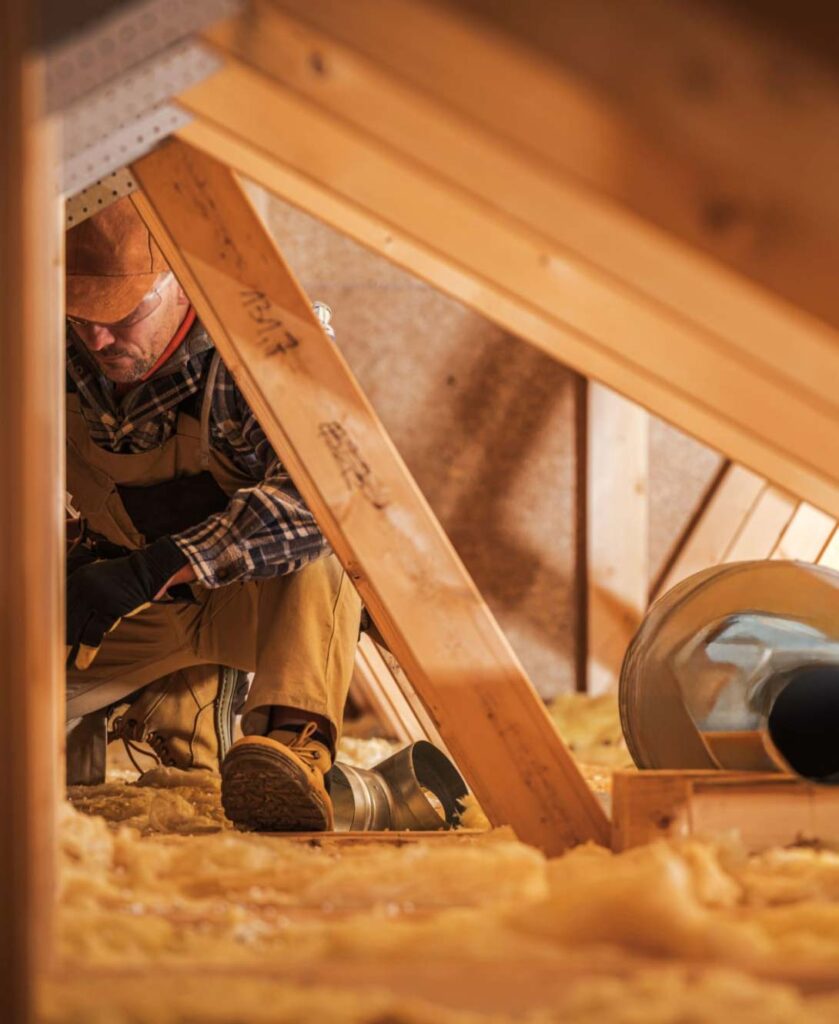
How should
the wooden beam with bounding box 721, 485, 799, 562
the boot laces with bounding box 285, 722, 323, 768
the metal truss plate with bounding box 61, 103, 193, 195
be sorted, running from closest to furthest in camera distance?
the metal truss plate with bounding box 61, 103, 193, 195, the boot laces with bounding box 285, 722, 323, 768, the wooden beam with bounding box 721, 485, 799, 562

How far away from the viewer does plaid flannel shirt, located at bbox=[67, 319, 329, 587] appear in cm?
177

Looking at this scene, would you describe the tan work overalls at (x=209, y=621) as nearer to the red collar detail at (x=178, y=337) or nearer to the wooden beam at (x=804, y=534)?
the red collar detail at (x=178, y=337)

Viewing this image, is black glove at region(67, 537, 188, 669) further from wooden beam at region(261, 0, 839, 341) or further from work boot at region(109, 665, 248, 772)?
wooden beam at region(261, 0, 839, 341)

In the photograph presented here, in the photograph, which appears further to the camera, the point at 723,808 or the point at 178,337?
the point at 178,337

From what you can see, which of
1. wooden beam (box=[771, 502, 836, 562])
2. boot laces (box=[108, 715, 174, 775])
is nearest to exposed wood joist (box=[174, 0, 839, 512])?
boot laces (box=[108, 715, 174, 775])

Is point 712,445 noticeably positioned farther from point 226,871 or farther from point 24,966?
point 24,966

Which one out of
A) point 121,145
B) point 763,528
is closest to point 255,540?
point 121,145

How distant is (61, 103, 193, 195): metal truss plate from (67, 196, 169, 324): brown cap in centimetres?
60

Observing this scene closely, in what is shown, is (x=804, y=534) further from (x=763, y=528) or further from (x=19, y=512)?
(x=19, y=512)

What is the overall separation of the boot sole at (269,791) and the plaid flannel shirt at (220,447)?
1.03 ft

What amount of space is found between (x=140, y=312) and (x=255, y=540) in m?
0.46

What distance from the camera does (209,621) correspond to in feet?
6.68

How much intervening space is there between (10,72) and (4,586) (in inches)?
13.4

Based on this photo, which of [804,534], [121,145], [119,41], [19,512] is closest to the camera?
[19,512]
